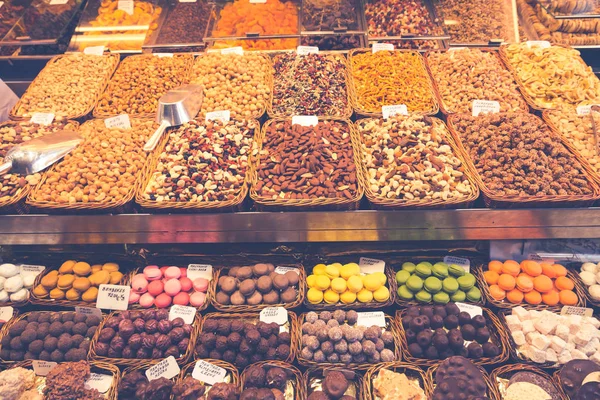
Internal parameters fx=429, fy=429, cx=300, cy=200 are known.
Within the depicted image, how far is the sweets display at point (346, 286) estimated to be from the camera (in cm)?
228

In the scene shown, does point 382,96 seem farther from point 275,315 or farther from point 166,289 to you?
point 166,289

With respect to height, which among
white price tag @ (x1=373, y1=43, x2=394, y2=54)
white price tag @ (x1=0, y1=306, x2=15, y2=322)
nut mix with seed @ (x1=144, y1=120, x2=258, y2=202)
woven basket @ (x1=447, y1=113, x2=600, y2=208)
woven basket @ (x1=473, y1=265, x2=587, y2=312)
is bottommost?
woven basket @ (x1=473, y1=265, x2=587, y2=312)

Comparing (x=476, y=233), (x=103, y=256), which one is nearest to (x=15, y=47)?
(x=103, y=256)

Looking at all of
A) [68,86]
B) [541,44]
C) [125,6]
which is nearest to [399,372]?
[541,44]

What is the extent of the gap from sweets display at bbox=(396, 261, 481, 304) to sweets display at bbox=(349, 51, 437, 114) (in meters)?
1.02

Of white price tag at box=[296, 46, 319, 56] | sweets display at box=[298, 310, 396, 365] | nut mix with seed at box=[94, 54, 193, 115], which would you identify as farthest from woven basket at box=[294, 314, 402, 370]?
white price tag at box=[296, 46, 319, 56]

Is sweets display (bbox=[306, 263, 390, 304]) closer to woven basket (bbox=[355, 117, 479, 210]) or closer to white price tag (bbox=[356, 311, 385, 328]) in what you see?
white price tag (bbox=[356, 311, 385, 328])

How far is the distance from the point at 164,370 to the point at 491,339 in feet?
5.40

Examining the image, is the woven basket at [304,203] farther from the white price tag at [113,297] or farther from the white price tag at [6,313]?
the white price tag at [6,313]

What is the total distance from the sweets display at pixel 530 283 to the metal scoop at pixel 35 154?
253 cm

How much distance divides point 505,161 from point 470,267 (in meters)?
0.63

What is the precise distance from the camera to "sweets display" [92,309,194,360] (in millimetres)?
2121

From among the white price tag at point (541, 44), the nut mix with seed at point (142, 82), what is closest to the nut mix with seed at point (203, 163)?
the nut mix with seed at point (142, 82)

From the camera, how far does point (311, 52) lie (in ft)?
10.5
